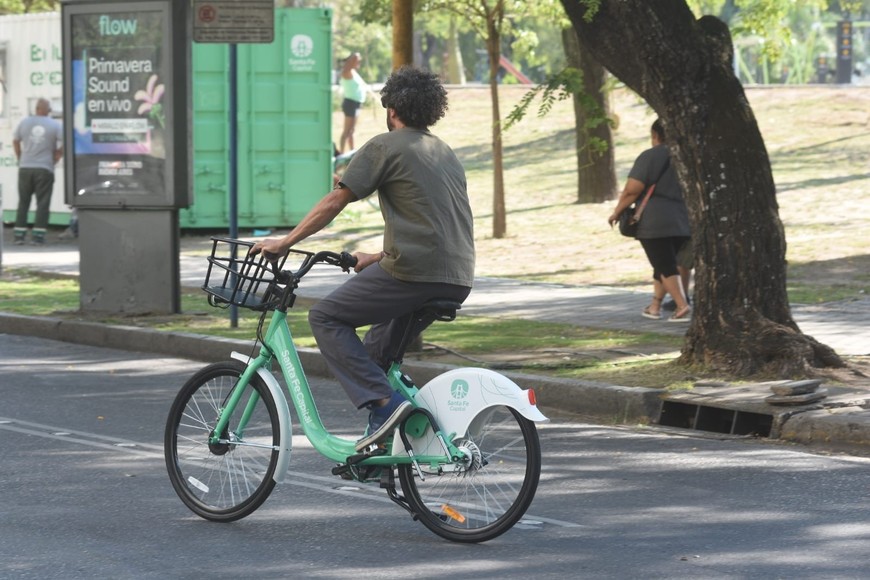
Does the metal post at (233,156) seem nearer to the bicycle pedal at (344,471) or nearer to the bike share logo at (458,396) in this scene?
the bicycle pedal at (344,471)

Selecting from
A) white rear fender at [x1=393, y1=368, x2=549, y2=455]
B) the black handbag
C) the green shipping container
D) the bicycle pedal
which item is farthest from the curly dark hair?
the green shipping container

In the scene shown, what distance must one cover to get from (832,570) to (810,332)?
252 inches

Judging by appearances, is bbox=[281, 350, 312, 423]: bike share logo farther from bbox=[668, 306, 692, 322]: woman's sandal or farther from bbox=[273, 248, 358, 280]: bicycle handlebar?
bbox=[668, 306, 692, 322]: woman's sandal

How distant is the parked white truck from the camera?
23047 mm

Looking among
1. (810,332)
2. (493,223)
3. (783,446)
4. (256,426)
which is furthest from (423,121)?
(493,223)

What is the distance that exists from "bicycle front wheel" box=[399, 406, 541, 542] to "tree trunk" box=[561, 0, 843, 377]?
4030 millimetres

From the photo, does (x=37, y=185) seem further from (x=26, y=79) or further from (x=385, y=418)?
(x=385, y=418)

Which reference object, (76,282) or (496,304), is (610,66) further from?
(76,282)

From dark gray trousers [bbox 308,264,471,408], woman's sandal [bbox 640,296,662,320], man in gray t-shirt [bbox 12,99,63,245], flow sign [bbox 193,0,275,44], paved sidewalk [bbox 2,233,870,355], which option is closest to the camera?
dark gray trousers [bbox 308,264,471,408]

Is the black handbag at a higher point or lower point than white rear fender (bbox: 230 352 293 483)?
higher

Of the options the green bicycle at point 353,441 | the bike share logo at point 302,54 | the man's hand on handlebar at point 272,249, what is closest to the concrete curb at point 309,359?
the green bicycle at point 353,441

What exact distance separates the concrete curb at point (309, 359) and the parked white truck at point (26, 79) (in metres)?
9.94

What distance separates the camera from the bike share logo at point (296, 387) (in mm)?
6289

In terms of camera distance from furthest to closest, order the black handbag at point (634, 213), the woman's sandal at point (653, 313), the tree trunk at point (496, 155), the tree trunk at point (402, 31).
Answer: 1. the tree trunk at point (496, 155)
2. the woman's sandal at point (653, 313)
3. the black handbag at point (634, 213)
4. the tree trunk at point (402, 31)
